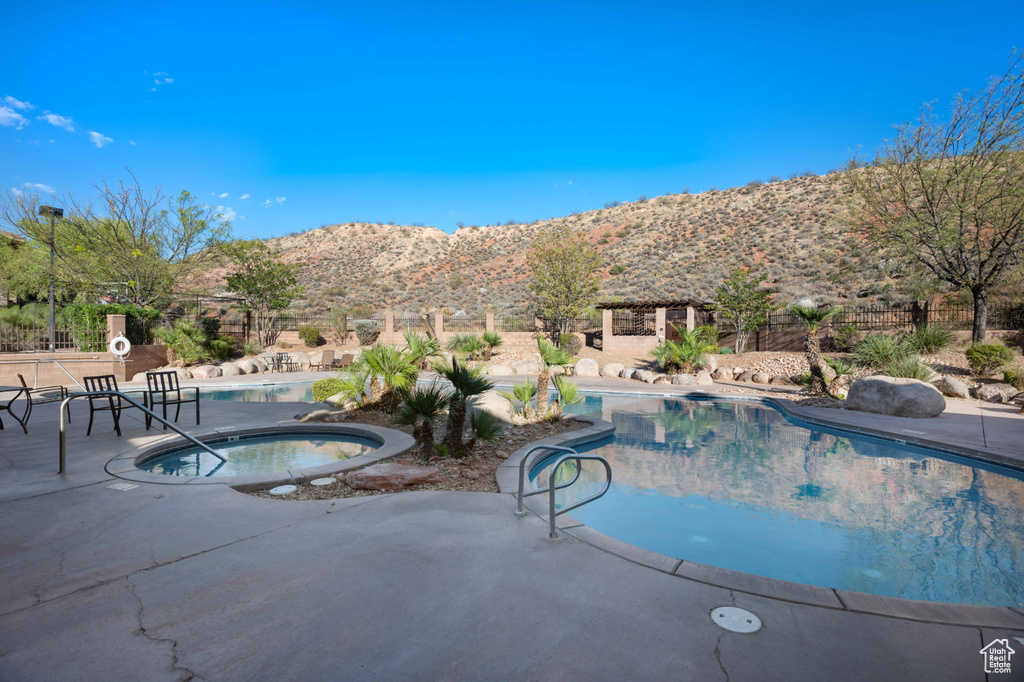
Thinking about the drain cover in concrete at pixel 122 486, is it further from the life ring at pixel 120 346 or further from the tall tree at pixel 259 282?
the tall tree at pixel 259 282

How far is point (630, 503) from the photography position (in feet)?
18.4

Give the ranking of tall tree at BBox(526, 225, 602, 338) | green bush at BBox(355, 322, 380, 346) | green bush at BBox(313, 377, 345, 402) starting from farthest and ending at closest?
green bush at BBox(355, 322, 380, 346)
tall tree at BBox(526, 225, 602, 338)
green bush at BBox(313, 377, 345, 402)

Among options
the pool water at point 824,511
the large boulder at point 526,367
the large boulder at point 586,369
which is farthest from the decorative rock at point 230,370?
the pool water at point 824,511

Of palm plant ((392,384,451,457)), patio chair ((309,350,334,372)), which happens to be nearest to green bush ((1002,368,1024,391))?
palm plant ((392,384,451,457))

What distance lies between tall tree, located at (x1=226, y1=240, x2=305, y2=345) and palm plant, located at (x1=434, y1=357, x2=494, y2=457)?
22415 millimetres

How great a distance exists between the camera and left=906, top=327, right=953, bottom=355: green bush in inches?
608

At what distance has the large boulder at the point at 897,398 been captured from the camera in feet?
32.0

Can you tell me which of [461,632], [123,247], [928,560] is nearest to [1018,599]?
[928,560]

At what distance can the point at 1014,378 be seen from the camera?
12.3 meters

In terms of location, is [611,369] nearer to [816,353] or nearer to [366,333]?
[816,353]

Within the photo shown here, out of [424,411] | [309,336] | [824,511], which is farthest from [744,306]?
[309,336]

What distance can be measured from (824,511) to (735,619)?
11.6 feet

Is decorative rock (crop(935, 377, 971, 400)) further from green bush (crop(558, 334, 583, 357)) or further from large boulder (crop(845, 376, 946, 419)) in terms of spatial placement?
green bush (crop(558, 334, 583, 357))

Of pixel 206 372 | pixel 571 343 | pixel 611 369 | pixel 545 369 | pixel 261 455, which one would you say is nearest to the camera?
pixel 261 455
